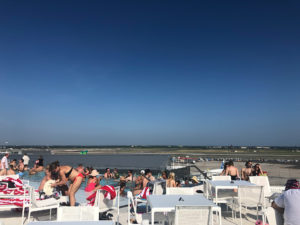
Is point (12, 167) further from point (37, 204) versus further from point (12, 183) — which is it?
point (37, 204)

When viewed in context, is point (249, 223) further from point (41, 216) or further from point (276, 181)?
point (276, 181)

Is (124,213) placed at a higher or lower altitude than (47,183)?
lower

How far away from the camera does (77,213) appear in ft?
10.2

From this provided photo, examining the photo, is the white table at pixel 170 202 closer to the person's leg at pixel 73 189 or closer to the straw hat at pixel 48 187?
the person's leg at pixel 73 189

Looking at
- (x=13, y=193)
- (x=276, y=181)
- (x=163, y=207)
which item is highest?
(x=163, y=207)

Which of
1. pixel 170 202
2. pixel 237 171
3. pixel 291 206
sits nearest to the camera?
pixel 291 206

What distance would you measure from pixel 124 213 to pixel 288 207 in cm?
389

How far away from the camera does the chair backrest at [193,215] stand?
2.93 meters

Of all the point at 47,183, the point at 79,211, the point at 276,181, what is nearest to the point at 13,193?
the point at 47,183

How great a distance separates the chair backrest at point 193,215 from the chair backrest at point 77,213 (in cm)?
110

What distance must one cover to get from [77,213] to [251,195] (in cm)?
336

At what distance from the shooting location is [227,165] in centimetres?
818

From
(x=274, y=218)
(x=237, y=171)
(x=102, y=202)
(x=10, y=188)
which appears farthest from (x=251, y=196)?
(x=10, y=188)

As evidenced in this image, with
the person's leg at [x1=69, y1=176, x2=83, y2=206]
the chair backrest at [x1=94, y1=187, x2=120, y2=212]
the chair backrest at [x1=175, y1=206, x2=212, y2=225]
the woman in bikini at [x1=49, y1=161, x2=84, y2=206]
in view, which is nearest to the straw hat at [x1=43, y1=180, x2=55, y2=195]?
the woman in bikini at [x1=49, y1=161, x2=84, y2=206]
